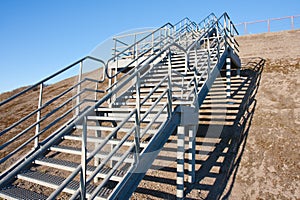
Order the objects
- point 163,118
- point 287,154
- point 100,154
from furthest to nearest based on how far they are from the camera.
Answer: point 287,154 → point 163,118 → point 100,154

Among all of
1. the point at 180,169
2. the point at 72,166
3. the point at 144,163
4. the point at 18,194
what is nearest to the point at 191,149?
the point at 180,169

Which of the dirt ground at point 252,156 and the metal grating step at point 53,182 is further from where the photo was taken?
the dirt ground at point 252,156

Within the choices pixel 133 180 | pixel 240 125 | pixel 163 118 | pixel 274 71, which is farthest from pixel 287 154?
pixel 274 71

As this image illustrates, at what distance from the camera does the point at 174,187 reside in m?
4.57

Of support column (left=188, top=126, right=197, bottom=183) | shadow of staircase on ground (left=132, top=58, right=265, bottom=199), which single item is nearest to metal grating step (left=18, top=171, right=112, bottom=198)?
shadow of staircase on ground (left=132, top=58, right=265, bottom=199)

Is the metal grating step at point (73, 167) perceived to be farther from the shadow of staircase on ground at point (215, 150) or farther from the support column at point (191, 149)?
the support column at point (191, 149)

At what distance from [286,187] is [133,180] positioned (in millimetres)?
3129

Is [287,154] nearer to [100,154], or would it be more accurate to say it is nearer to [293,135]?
[293,135]

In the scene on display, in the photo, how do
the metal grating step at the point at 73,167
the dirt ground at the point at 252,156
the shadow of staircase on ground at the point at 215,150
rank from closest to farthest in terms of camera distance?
the metal grating step at the point at 73,167 → the dirt ground at the point at 252,156 → the shadow of staircase on ground at the point at 215,150

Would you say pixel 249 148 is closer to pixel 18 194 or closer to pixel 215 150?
pixel 215 150

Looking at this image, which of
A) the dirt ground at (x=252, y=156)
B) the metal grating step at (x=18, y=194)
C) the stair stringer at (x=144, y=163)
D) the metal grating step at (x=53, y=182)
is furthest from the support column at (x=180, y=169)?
the metal grating step at (x=18, y=194)

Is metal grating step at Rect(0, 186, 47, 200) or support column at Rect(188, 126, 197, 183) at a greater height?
metal grating step at Rect(0, 186, 47, 200)

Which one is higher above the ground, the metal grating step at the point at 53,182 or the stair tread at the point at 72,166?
the stair tread at the point at 72,166

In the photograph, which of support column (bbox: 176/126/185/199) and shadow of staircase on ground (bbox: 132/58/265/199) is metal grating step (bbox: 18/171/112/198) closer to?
support column (bbox: 176/126/185/199)
